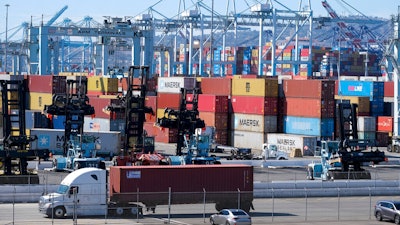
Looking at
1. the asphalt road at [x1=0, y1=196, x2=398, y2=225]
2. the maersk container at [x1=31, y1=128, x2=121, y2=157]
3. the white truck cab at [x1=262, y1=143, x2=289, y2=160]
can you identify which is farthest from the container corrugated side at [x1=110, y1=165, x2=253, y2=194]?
the white truck cab at [x1=262, y1=143, x2=289, y2=160]

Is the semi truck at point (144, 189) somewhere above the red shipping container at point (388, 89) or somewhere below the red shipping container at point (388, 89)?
below

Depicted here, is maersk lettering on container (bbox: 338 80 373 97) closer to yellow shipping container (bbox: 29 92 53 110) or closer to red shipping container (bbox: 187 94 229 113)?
red shipping container (bbox: 187 94 229 113)

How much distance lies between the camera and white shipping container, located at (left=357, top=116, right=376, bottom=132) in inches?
3164

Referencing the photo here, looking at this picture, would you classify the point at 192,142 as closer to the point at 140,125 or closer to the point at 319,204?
the point at 140,125

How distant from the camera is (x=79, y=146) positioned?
5850 cm

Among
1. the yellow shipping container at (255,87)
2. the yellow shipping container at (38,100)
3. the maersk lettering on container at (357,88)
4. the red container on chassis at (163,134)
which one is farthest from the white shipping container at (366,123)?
the yellow shipping container at (38,100)

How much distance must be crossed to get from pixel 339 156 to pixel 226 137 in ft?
90.1

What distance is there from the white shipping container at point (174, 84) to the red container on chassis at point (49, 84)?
846 cm

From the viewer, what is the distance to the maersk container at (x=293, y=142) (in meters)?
75.4

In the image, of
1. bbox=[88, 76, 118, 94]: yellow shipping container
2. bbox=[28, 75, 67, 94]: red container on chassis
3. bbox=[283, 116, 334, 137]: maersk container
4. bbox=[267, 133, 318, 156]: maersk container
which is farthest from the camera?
bbox=[88, 76, 118, 94]: yellow shipping container

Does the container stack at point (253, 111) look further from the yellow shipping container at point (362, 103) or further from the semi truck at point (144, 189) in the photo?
the semi truck at point (144, 189)

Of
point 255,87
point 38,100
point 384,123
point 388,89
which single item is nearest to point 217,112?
point 255,87

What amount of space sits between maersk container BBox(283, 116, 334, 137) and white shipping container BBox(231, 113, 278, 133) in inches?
37.7

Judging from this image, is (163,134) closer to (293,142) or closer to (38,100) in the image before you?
(293,142)
